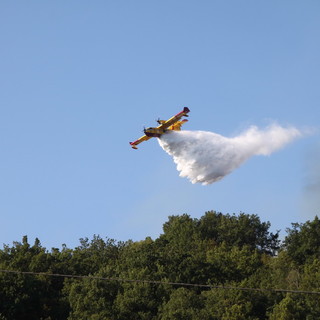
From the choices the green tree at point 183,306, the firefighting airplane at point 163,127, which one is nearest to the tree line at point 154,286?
the green tree at point 183,306

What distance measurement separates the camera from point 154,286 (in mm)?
70688

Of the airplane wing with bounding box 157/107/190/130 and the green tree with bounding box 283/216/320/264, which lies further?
the green tree with bounding box 283/216/320/264

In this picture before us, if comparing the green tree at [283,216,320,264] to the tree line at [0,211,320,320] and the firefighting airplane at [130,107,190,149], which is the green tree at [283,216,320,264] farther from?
the firefighting airplane at [130,107,190,149]

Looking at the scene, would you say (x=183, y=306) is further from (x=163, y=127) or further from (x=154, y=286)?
(x=163, y=127)

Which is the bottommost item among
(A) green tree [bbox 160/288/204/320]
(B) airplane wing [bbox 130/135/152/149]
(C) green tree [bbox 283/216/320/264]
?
(A) green tree [bbox 160/288/204/320]

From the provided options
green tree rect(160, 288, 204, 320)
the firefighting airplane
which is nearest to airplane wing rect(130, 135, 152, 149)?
the firefighting airplane

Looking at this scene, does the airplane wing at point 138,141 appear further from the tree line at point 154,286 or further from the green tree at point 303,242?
the green tree at point 303,242

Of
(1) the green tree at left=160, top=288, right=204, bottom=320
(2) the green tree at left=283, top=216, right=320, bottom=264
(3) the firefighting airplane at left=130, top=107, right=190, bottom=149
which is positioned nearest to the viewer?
(1) the green tree at left=160, top=288, right=204, bottom=320

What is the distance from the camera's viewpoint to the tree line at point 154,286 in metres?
65.5

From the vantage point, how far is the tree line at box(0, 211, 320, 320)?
65.5m

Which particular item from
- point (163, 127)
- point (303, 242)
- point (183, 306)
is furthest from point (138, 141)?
point (303, 242)

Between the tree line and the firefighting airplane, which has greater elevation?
the firefighting airplane

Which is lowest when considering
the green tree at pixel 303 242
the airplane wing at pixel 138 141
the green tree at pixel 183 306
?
the green tree at pixel 183 306

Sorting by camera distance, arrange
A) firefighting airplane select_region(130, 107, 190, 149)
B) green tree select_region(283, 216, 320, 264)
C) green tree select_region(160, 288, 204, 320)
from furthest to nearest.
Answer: green tree select_region(283, 216, 320, 264)
firefighting airplane select_region(130, 107, 190, 149)
green tree select_region(160, 288, 204, 320)
